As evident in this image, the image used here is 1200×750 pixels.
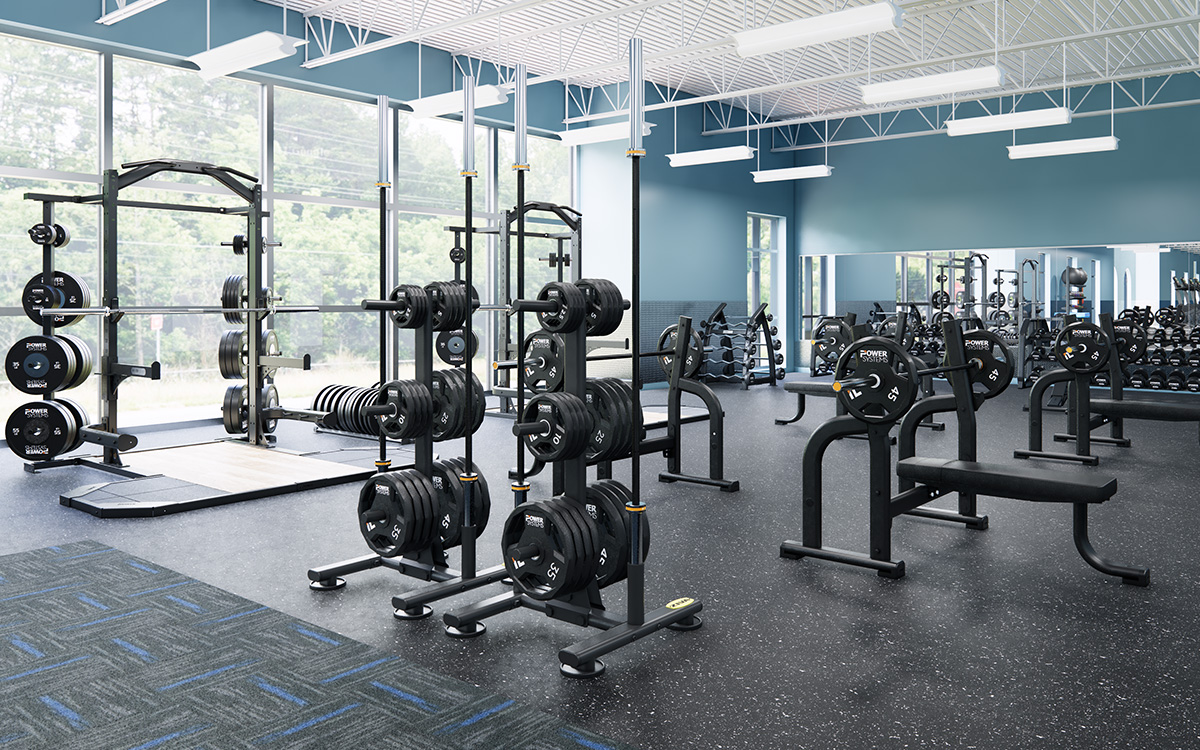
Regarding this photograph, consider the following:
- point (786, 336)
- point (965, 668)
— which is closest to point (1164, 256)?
point (786, 336)

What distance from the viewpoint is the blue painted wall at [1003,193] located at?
11445 mm

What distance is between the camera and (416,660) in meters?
2.82

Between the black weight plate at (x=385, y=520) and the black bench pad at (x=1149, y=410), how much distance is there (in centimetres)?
478

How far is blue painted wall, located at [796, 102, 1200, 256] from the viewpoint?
11445 millimetres

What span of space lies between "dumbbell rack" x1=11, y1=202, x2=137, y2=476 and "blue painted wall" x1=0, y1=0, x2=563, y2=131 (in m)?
2.12

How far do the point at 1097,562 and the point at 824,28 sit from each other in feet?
12.6

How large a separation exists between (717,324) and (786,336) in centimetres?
323

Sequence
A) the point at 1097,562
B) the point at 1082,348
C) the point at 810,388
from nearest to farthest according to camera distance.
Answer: the point at 1097,562, the point at 1082,348, the point at 810,388

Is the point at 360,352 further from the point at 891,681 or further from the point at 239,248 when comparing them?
the point at 891,681

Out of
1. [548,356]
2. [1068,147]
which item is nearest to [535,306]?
[548,356]

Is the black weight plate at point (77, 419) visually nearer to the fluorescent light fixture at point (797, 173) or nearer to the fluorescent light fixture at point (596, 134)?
the fluorescent light fixture at point (596, 134)

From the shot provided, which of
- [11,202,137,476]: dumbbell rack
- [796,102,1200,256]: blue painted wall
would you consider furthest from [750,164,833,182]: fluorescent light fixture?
[11,202,137,476]: dumbbell rack

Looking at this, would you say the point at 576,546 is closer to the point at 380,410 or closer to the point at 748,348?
the point at 380,410

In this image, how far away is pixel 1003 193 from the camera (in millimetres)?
12578
